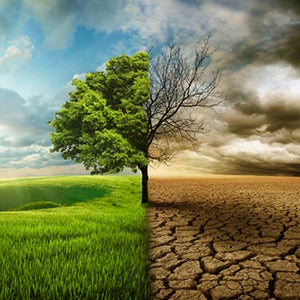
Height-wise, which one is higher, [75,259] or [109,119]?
[109,119]

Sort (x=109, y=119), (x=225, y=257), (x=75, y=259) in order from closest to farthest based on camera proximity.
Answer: (x=75, y=259)
(x=225, y=257)
(x=109, y=119)

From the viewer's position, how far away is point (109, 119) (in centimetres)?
1329

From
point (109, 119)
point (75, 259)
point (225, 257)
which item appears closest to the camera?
point (75, 259)

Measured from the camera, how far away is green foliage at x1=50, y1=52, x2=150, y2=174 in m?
12.8

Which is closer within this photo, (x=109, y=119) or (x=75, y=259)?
(x=75, y=259)

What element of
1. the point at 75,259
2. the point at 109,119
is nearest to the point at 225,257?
the point at 75,259

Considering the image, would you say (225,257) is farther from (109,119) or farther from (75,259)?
(109,119)

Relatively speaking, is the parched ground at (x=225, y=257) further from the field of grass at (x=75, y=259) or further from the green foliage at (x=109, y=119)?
the green foliage at (x=109, y=119)

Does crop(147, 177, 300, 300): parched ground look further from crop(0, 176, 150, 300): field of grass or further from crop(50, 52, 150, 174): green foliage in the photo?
crop(50, 52, 150, 174): green foliage

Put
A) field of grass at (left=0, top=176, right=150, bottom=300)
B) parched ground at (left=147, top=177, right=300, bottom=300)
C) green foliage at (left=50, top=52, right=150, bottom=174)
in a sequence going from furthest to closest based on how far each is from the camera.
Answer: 1. green foliage at (left=50, top=52, right=150, bottom=174)
2. parched ground at (left=147, top=177, right=300, bottom=300)
3. field of grass at (left=0, top=176, right=150, bottom=300)

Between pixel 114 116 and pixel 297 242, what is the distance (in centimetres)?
802

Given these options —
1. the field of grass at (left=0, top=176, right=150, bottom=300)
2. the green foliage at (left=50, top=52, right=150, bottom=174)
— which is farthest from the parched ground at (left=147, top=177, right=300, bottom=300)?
the green foliage at (left=50, top=52, right=150, bottom=174)

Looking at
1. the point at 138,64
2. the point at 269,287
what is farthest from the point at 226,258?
the point at 138,64

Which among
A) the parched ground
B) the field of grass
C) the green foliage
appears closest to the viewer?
the field of grass
